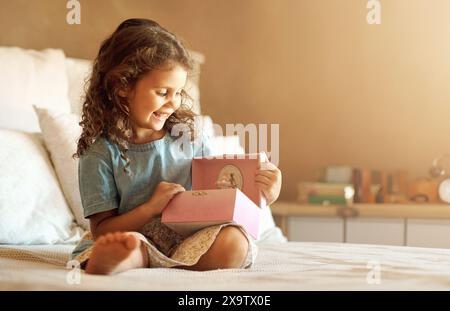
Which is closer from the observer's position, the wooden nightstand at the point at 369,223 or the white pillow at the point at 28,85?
the white pillow at the point at 28,85

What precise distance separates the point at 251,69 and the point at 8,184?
158cm

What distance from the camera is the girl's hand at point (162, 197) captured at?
4.73 feet

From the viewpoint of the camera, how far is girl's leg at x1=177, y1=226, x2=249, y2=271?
4.55 feet

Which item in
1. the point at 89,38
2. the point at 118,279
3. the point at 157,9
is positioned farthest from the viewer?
the point at 157,9

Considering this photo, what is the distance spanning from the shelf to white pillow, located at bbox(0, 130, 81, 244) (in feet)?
3.37

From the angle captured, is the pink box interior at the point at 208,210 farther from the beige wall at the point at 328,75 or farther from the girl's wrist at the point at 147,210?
the beige wall at the point at 328,75

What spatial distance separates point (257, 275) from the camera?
1.31m

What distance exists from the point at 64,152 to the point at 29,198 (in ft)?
0.69

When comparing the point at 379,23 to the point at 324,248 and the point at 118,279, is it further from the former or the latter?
the point at 118,279

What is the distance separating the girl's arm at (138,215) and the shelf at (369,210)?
1.28 m

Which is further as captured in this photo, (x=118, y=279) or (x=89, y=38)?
(x=89, y=38)

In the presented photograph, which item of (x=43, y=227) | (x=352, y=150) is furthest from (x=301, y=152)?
(x=43, y=227)

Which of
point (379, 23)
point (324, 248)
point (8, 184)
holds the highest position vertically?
point (379, 23)

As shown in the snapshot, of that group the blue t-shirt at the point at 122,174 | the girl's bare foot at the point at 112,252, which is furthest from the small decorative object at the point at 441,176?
the girl's bare foot at the point at 112,252
